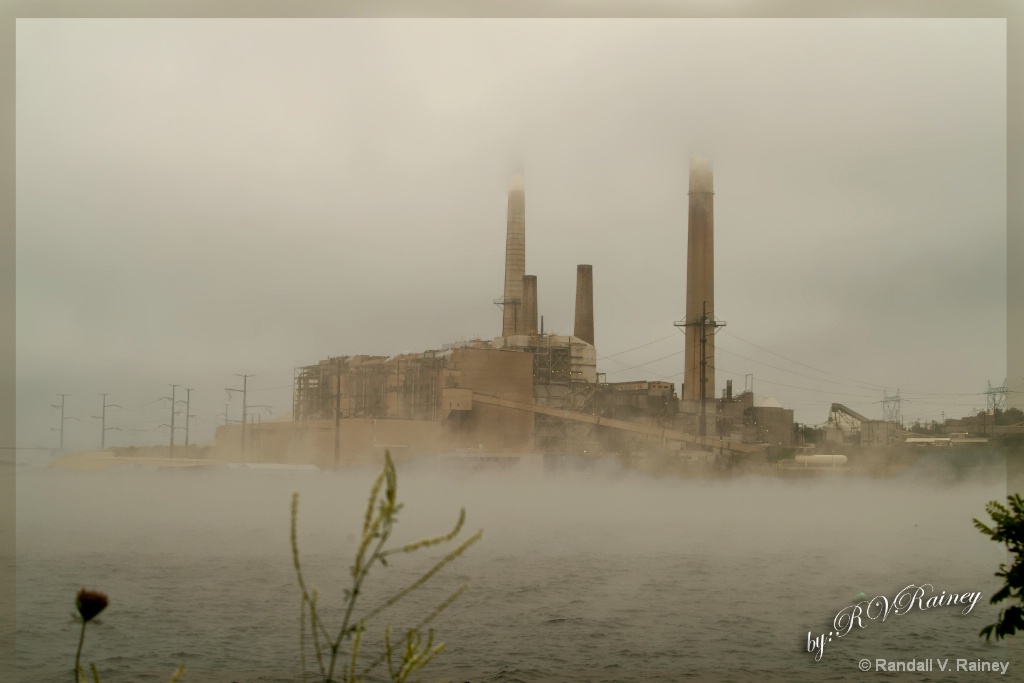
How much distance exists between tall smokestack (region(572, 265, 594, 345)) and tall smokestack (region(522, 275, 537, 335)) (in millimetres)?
618

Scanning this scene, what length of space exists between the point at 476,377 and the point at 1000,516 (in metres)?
7.19

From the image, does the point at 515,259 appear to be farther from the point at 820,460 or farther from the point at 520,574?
the point at 520,574

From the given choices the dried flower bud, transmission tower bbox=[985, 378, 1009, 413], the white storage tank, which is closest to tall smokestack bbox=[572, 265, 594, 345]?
the white storage tank

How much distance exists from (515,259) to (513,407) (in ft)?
8.12

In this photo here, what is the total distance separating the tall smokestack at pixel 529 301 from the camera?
12289mm

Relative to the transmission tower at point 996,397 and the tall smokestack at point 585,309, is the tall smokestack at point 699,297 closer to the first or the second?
the tall smokestack at point 585,309

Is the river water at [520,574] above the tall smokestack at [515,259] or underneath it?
underneath

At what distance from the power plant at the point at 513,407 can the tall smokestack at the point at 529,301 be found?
0.05 m

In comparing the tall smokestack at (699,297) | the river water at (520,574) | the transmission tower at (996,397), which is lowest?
the river water at (520,574)

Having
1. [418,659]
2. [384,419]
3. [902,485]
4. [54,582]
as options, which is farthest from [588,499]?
[418,659]

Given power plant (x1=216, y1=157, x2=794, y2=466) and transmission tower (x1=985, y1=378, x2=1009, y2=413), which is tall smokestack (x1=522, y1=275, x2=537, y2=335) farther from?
transmission tower (x1=985, y1=378, x2=1009, y2=413)

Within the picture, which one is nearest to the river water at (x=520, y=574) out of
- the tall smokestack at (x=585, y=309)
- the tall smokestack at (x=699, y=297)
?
the tall smokestack at (x=699, y=297)

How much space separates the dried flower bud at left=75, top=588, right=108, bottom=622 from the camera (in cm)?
127

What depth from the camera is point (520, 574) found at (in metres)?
7.12
